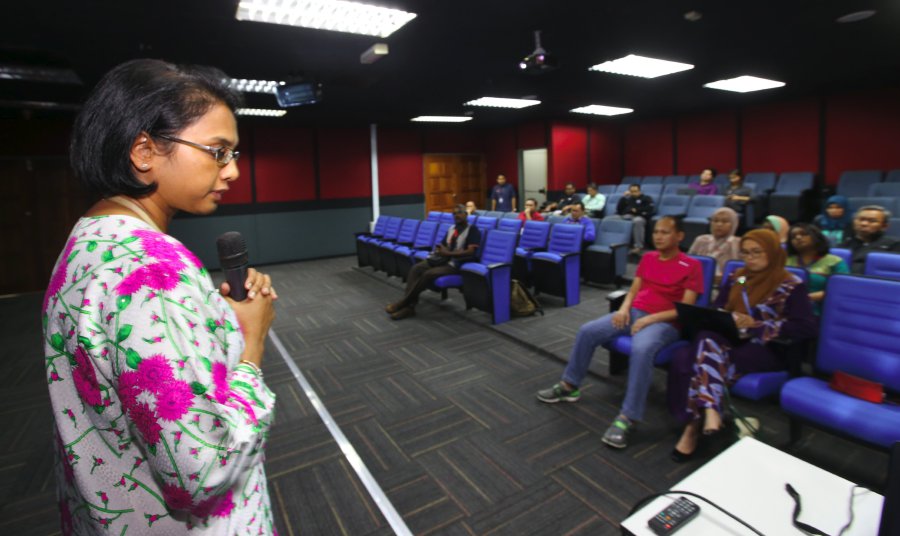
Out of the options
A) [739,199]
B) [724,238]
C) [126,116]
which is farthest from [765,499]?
[739,199]

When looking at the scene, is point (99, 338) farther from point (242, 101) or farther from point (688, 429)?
point (688, 429)

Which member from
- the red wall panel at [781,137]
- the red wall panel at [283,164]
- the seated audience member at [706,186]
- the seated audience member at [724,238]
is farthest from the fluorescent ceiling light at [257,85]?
the red wall panel at [781,137]

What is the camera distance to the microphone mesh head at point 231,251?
974mm

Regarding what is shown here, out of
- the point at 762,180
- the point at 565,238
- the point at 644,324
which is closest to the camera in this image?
the point at 644,324

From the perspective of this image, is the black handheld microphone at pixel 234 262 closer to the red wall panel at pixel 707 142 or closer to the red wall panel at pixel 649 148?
the red wall panel at pixel 707 142

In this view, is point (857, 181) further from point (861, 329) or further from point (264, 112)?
point (264, 112)

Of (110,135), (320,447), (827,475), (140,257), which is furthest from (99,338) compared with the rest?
(320,447)

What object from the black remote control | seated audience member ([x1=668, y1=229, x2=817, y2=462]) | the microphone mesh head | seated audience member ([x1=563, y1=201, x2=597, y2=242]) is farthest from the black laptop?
seated audience member ([x1=563, y1=201, x2=597, y2=242])

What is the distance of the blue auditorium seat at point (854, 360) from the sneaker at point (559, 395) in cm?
116

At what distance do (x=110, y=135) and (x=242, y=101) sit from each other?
231mm

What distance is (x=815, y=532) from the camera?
3.06 feet

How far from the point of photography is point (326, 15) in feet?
12.4

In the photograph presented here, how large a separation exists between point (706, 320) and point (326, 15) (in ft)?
11.8

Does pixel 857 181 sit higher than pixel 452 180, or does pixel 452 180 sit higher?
pixel 452 180
